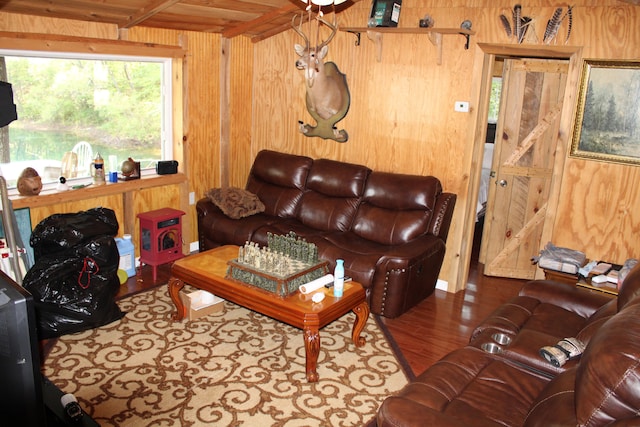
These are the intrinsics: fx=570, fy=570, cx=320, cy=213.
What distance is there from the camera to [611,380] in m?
1.77

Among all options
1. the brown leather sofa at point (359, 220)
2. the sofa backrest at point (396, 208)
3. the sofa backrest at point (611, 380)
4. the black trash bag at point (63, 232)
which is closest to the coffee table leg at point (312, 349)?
the brown leather sofa at point (359, 220)

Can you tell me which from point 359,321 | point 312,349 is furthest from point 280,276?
point 359,321

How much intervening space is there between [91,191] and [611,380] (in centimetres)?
383

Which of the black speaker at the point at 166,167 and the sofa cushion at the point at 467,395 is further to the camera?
the black speaker at the point at 166,167

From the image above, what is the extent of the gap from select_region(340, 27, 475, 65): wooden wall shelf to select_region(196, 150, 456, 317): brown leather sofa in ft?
3.42

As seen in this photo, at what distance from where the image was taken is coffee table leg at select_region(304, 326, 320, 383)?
323 centimetres

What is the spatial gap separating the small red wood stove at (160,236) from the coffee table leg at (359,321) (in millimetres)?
1875

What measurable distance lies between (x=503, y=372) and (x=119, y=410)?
1.94 meters

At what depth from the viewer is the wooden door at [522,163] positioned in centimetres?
491

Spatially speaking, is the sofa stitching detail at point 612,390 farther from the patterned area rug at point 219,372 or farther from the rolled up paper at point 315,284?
the rolled up paper at point 315,284

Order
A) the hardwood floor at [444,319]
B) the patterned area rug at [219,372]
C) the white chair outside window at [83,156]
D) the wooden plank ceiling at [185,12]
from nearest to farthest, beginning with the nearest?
the patterned area rug at [219,372], the hardwood floor at [444,319], the wooden plank ceiling at [185,12], the white chair outside window at [83,156]

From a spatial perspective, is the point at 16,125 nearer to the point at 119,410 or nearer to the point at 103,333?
the point at 103,333

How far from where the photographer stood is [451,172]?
4723 millimetres

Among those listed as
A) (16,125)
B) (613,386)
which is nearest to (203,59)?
(16,125)
